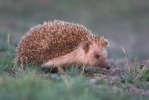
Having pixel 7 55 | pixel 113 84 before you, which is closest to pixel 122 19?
pixel 7 55

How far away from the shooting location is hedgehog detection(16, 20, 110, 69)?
25.7 feet

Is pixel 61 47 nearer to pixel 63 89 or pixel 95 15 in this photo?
pixel 63 89

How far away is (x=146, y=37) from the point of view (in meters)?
19.1

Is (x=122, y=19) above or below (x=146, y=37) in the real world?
above

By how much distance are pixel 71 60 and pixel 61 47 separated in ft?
1.31

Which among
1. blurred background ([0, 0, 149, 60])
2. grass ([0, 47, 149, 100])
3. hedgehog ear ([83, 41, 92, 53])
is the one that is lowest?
grass ([0, 47, 149, 100])

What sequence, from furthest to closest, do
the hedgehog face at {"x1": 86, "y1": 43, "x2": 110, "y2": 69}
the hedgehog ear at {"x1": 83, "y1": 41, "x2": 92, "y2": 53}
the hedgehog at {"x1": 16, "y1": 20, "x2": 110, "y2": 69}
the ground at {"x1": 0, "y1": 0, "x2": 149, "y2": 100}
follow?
1. the hedgehog face at {"x1": 86, "y1": 43, "x2": 110, "y2": 69}
2. the hedgehog ear at {"x1": 83, "y1": 41, "x2": 92, "y2": 53}
3. the hedgehog at {"x1": 16, "y1": 20, "x2": 110, "y2": 69}
4. the ground at {"x1": 0, "y1": 0, "x2": 149, "y2": 100}

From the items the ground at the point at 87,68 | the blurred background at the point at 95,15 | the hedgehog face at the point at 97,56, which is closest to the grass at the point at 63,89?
the ground at the point at 87,68

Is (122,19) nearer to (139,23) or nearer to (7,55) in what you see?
(139,23)

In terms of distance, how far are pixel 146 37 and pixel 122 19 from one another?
297 cm

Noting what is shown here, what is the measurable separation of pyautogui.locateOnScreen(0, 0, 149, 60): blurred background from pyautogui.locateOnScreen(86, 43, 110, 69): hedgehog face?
9.08 meters

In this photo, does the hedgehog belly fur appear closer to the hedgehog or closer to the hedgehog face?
the hedgehog

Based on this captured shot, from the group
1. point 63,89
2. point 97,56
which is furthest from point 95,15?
point 63,89

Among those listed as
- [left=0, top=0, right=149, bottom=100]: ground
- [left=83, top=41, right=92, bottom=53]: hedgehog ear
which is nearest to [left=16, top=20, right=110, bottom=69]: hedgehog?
[left=83, top=41, right=92, bottom=53]: hedgehog ear
